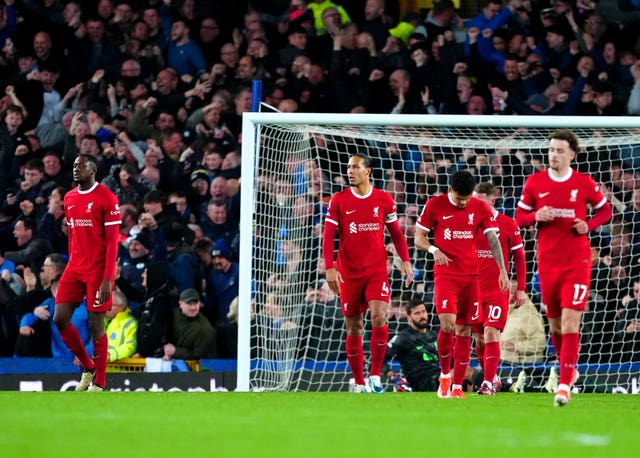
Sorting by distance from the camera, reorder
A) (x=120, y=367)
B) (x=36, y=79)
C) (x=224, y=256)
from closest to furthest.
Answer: (x=120, y=367) < (x=224, y=256) < (x=36, y=79)

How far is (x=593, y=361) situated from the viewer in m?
14.6

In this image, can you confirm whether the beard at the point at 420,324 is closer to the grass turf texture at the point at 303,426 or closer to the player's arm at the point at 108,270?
the grass turf texture at the point at 303,426

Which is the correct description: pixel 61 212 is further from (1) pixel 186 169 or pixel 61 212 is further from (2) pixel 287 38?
(2) pixel 287 38

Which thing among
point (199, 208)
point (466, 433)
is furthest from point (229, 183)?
point (466, 433)

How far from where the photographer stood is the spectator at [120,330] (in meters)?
13.8

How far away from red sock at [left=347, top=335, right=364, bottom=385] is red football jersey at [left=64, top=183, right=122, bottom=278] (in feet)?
8.04

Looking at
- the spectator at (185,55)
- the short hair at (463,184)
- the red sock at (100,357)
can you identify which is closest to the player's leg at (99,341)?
the red sock at (100,357)

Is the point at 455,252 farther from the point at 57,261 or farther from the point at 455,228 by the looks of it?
the point at 57,261

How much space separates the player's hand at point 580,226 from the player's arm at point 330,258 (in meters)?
2.98

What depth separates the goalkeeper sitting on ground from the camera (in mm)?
13258

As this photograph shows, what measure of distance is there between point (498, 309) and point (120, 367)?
428cm

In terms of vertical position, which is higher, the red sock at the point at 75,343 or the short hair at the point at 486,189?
the short hair at the point at 486,189

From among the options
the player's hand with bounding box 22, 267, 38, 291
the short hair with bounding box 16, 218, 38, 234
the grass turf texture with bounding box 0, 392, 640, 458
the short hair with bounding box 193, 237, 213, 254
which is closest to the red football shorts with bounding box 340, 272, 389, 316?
the grass turf texture with bounding box 0, 392, 640, 458

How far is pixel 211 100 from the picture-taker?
693 inches
